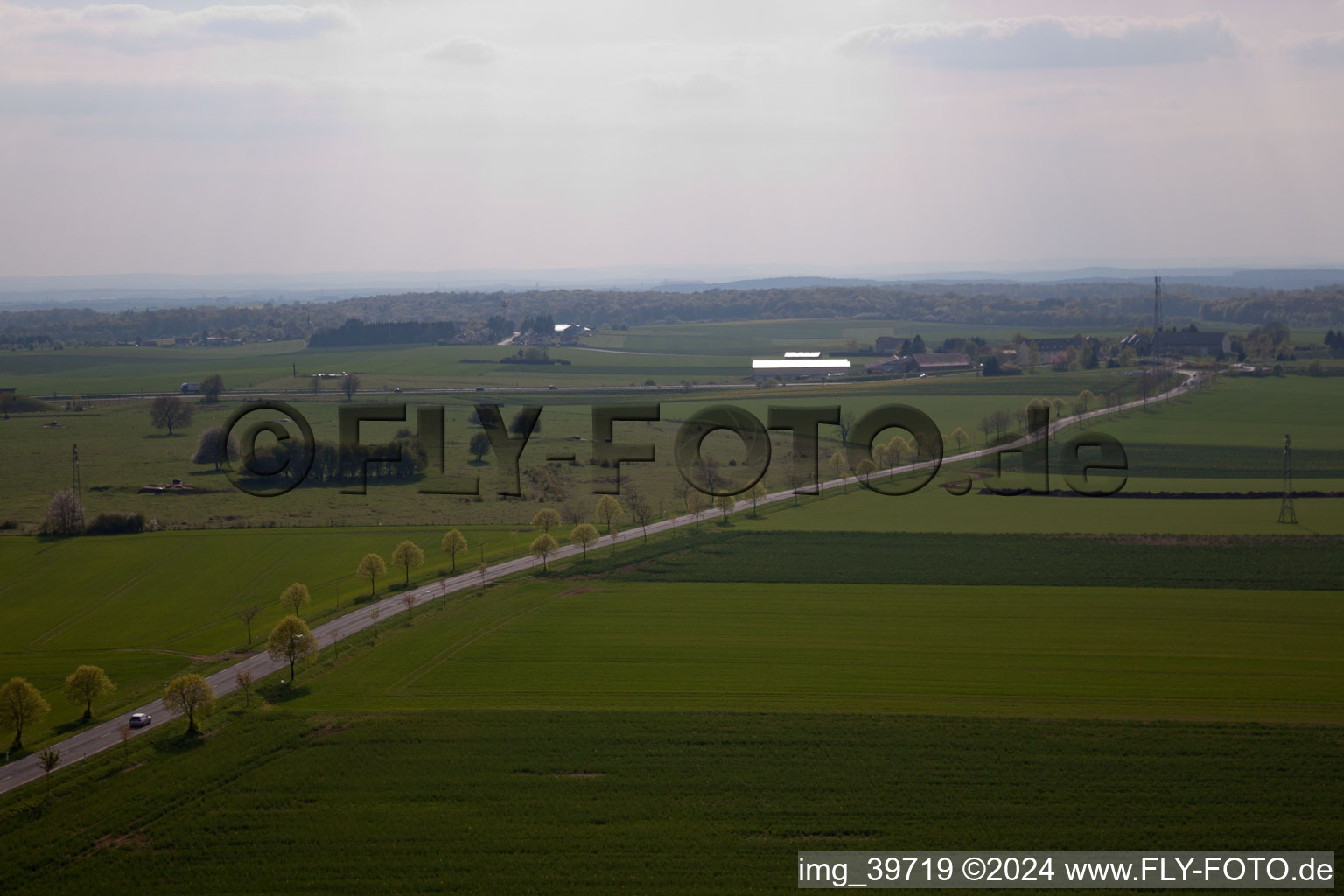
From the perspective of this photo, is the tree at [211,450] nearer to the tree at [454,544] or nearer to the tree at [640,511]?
the tree at [640,511]

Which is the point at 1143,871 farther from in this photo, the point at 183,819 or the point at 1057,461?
the point at 1057,461

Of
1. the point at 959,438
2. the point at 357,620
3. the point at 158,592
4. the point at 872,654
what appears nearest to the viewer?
the point at 872,654

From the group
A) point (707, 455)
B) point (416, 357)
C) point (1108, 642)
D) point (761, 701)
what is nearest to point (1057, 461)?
point (707, 455)

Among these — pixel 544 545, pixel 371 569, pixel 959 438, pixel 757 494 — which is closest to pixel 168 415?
pixel 371 569

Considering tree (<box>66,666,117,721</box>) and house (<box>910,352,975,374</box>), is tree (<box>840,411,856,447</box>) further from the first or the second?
tree (<box>66,666,117,721</box>)

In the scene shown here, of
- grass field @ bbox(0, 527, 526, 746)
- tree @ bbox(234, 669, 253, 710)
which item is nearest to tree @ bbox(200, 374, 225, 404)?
grass field @ bbox(0, 527, 526, 746)

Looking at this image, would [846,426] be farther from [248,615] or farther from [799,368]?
[248,615]
